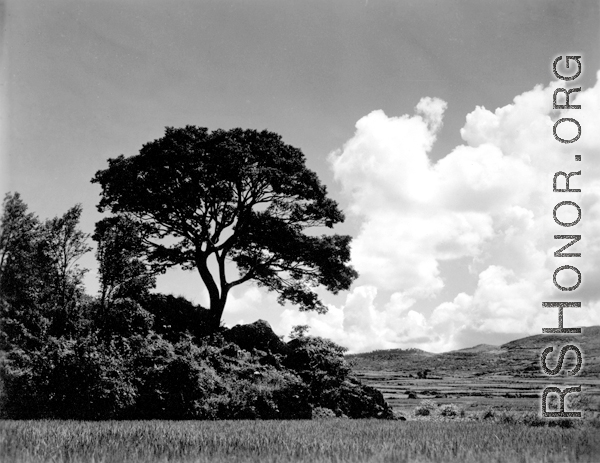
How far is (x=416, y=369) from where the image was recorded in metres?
42.2

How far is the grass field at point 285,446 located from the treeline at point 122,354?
5410 mm

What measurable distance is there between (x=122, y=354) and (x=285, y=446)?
37.4ft

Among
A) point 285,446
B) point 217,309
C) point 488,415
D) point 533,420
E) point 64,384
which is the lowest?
point 488,415

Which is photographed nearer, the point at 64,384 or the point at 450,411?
the point at 64,384

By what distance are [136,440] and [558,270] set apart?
7.74m

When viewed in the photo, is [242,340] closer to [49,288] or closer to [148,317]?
[148,317]

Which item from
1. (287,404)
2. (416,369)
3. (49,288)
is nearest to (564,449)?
(287,404)

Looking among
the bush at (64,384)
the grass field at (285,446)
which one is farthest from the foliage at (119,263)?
the grass field at (285,446)

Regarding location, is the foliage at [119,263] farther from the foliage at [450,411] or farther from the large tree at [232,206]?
the foliage at [450,411]

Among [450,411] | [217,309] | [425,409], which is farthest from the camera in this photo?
[217,309]

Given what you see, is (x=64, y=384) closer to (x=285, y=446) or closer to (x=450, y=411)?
(x=285, y=446)

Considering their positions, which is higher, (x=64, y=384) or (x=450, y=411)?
(x=64, y=384)

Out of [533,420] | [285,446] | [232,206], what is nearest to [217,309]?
[232,206]

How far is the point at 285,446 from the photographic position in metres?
8.34
